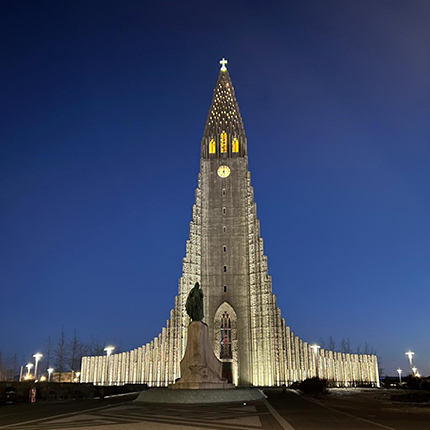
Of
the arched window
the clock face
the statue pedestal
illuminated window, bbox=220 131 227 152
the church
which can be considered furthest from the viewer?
illuminated window, bbox=220 131 227 152

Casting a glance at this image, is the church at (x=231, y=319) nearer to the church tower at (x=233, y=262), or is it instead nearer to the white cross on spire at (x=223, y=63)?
the church tower at (x=233, y=262)

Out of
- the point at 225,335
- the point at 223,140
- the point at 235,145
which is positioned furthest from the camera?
the point at 223,140

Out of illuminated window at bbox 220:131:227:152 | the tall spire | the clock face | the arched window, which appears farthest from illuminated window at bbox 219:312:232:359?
illuminated window at bbox 220:131:227:152

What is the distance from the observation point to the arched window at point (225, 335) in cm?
5222

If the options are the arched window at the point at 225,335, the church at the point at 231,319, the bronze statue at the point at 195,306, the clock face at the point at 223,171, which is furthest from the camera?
the clock face at the point at 223,171

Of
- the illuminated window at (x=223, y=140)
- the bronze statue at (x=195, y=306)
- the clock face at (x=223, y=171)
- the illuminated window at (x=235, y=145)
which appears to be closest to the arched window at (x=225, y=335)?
the clock face at (x=223, y=171)

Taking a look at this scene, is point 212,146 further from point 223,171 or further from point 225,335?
point 225,335

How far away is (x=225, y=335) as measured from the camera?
173ft

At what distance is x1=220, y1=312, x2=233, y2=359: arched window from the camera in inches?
2056

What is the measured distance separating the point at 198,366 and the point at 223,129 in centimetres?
4208

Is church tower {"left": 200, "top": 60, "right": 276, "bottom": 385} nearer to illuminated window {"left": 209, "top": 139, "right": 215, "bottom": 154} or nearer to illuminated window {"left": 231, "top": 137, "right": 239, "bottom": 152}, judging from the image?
illuminated window {"left": 209, "top": 139, "right": 215, "bottom": 154}

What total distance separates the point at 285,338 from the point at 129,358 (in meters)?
19.0

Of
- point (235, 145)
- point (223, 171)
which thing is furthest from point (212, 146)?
point (223, 171)

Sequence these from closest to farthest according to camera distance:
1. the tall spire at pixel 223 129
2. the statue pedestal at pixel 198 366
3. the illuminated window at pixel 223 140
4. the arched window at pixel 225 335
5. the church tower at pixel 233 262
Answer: the statue pedestal at pixel 198 366, the church tower at pixel 233 262, the arched window at pixel 225 335, the tall spire at pixel 223 129, the illuminated window at pixel 223 140
